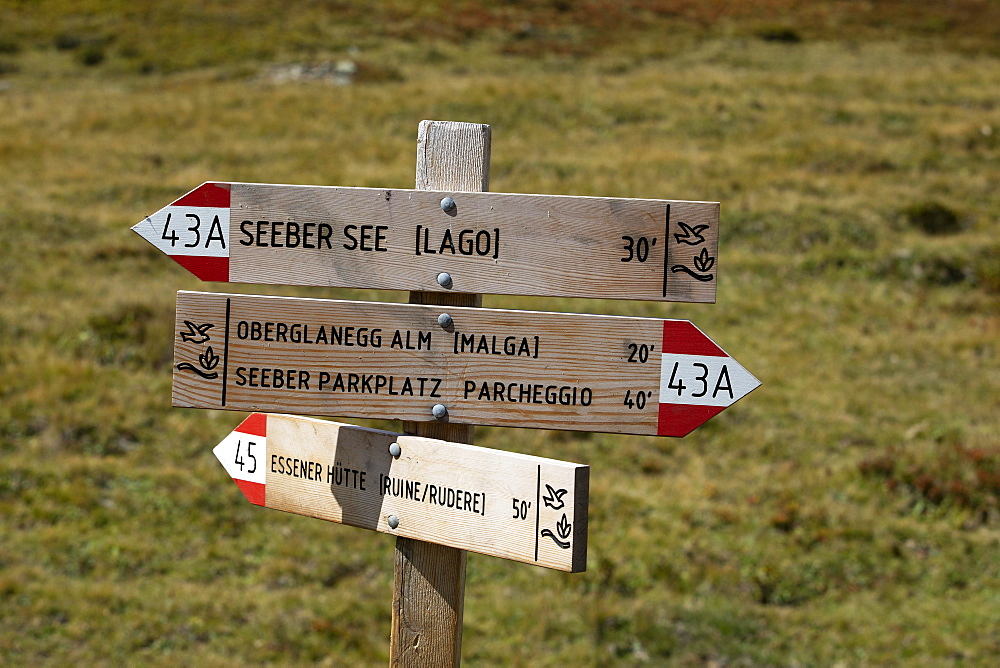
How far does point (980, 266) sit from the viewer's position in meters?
14.7

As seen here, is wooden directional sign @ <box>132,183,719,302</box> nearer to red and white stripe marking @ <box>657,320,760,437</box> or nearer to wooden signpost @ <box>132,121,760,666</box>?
wooden signpost @ <box>132,121,760,666</box>

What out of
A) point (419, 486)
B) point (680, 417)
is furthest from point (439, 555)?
point (680, 417)

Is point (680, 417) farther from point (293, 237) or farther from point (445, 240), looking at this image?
point (293, 237)

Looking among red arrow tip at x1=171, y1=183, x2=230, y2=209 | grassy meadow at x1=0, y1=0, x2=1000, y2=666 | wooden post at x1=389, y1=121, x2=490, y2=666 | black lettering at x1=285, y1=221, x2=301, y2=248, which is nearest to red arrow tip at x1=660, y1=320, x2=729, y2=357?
wooden post at x1=389, y1=121, x2=490, y2=666

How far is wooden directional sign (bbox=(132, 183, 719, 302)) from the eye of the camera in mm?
2588

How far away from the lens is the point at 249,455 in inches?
123

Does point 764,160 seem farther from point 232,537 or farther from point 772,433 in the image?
point 232,537

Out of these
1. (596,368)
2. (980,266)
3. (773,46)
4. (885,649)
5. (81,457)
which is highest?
(773,46)

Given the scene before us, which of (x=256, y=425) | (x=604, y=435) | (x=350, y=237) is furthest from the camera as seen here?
(x=604, y=435)

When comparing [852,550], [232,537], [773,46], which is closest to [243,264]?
[232,537]

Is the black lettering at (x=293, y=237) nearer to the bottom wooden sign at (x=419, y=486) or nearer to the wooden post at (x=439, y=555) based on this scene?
the wooden post at (x=439, y=555)

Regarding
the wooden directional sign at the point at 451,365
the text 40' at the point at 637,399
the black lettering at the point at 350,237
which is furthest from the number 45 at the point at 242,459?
the text 40' at the point at 637,399

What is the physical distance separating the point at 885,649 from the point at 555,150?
15.6 meters

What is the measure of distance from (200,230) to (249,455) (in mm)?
854
